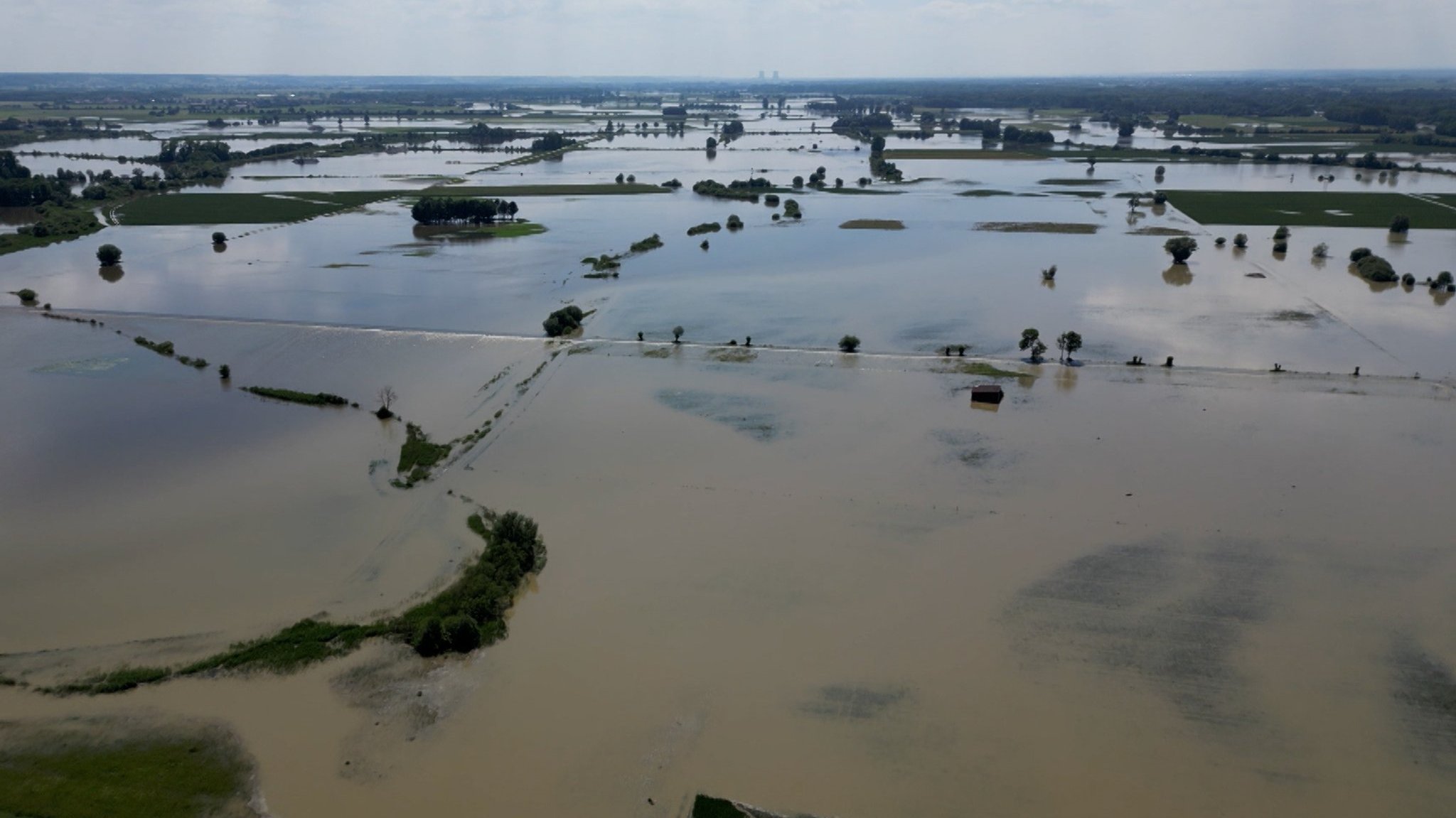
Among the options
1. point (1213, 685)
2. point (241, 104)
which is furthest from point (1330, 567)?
point (241, 104)

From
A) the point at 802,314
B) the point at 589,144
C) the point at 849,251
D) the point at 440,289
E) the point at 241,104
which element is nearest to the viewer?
the point at 802,314

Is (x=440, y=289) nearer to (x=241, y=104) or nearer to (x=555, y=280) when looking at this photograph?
(x=555, y=280)

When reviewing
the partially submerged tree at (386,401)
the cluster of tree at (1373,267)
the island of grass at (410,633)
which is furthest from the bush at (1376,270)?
the partially submerged tree at (386,401)

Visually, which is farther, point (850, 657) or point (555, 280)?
point (555, 280)

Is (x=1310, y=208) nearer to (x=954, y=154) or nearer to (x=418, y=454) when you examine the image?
(x=954, y=154)

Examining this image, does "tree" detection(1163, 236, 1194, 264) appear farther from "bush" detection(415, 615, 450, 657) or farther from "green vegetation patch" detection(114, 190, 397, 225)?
"green vegetation patch" detection(114, 190, 397, 225)

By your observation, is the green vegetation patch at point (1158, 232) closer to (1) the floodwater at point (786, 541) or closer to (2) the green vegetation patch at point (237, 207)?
(1) the floodwater at point (786, 541)

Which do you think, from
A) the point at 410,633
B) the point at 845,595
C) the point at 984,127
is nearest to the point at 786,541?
the point at 845,595
